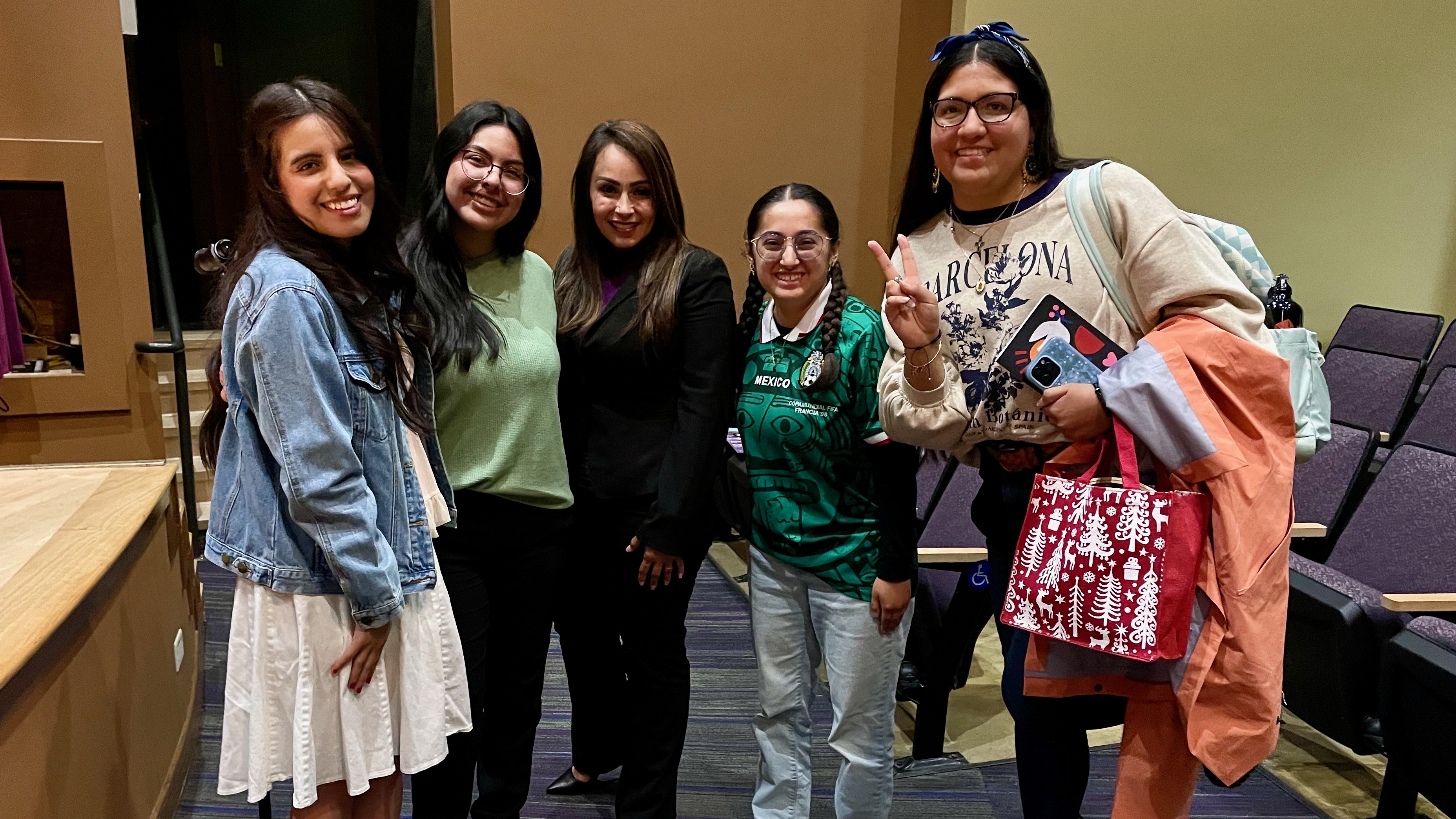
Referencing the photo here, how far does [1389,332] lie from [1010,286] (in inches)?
135

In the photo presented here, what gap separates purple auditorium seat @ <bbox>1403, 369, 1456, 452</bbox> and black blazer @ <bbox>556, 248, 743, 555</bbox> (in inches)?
92.1

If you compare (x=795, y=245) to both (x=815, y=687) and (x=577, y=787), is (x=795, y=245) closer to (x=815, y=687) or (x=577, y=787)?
(x=815, y=687)

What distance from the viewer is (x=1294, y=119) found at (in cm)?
471

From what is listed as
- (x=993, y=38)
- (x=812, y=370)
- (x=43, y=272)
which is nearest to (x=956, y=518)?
(x=812, y=370)

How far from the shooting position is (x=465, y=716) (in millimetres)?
1479

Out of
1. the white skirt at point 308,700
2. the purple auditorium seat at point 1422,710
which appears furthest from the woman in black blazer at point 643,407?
the purple auditorium seat at point 1422,710

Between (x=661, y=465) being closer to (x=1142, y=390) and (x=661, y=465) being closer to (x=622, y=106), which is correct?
(x=1142, y=390)

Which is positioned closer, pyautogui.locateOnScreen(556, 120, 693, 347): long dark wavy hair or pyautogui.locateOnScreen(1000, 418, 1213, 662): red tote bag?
pyautogui.locateOnScreen(1000, 418, 1213, 662): red tote bag

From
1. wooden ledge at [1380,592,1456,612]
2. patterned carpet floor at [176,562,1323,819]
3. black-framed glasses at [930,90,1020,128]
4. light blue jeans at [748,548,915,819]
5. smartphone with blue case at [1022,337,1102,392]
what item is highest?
black-framed glasses at [930,90,1020,128]

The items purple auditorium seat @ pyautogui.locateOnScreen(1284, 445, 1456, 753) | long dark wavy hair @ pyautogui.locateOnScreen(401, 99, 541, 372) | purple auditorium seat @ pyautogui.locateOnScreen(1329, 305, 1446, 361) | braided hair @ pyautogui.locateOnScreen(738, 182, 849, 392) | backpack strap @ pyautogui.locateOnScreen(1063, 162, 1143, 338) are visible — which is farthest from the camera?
purple auditorium seat @ pyautogui.locateOnScreen(1329, 305, 1446, 361)

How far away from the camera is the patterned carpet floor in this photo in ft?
7.27

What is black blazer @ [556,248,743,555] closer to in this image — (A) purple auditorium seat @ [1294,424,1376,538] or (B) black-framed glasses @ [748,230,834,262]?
(B) black-framed glasses @ [748,230,834,262]

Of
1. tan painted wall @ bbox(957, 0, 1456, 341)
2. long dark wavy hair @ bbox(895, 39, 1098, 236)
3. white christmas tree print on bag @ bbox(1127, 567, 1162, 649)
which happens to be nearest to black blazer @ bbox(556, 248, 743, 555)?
long dark wavy hair @ bbox(895, 39, 1098, 236)

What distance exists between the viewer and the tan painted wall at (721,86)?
400 cm
